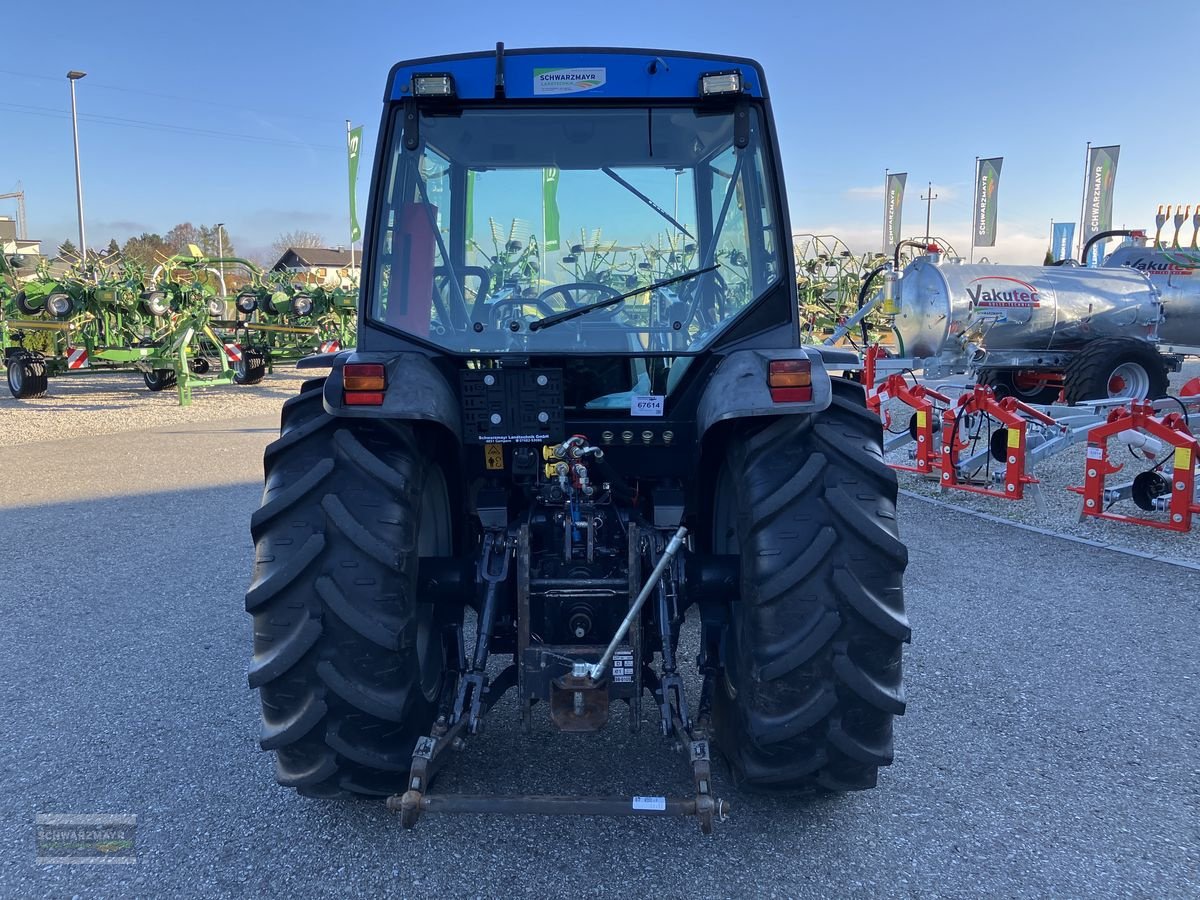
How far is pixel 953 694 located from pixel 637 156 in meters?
2.60

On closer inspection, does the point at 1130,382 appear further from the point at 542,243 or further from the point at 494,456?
the point at 494,456

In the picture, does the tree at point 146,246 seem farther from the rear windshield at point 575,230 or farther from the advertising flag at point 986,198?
the rear windshield at point 575,230

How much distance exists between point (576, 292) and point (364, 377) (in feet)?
2.73

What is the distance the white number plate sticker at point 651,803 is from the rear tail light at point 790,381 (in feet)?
3.72

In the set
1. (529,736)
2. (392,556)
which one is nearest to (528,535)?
(392,556)

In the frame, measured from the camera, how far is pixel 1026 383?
12.6 metres

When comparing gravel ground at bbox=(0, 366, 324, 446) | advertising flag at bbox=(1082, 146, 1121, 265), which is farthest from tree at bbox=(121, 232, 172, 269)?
advertising flag at bbox=(1082, 146, 1121, 265)

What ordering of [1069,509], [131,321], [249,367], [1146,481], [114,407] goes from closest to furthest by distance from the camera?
[1146,481] < [1069,509] < [114,407] < [131,321] < [249,367]

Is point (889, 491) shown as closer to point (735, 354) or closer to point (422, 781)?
point (735, 354)

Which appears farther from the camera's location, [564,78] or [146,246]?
[146,246]

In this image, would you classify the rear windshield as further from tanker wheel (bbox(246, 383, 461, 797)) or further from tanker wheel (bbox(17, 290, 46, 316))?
tanker wheel (bbox(17, 290, 46, 316))

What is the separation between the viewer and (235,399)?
53.0 feet

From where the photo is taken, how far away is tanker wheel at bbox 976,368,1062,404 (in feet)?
40.9

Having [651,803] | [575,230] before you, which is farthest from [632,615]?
[575,230]
